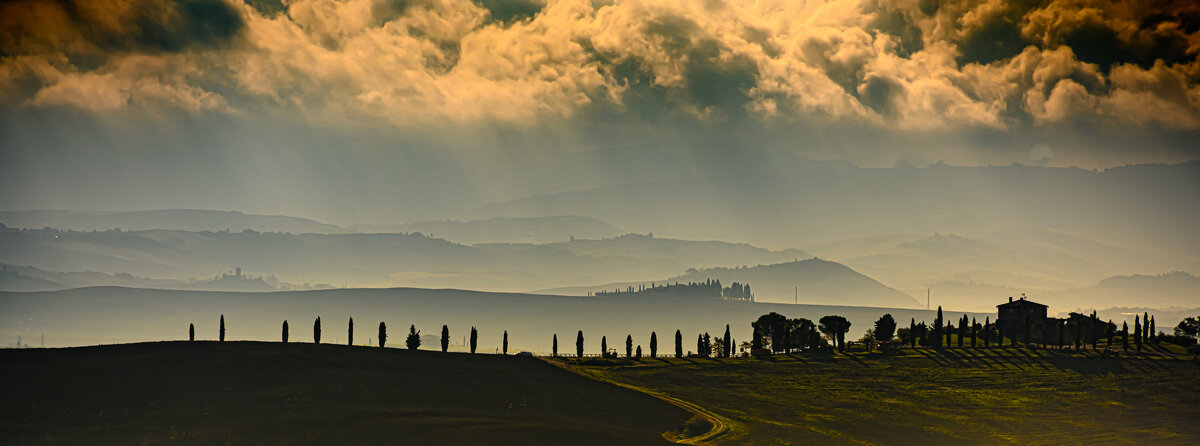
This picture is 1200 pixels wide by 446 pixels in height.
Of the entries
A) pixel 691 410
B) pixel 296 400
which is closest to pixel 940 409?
pixel 691 410

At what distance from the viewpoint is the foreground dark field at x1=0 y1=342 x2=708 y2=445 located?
11781cm

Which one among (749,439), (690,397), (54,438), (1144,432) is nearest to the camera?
(54,438)

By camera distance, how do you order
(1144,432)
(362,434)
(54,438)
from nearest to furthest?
(54,438), (362,434), (1144,432)

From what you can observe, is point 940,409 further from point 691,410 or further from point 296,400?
point 296,400

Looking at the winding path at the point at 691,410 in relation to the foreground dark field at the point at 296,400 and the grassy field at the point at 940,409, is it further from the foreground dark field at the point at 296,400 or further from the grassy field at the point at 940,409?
the foreground dark field at the point at 296,400

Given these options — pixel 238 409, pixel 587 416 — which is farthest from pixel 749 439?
pixel 238 409

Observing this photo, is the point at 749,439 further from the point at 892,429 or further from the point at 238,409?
the point at 238,409

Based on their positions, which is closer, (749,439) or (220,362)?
(749,439)

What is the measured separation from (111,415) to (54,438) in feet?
28.4

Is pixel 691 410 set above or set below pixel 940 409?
above

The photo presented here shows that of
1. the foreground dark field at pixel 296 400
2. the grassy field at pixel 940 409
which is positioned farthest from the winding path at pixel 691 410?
the foreground dark field at pixel 296 400

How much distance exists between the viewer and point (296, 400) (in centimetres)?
13150

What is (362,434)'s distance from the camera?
393ft

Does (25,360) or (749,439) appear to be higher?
(25,360)
